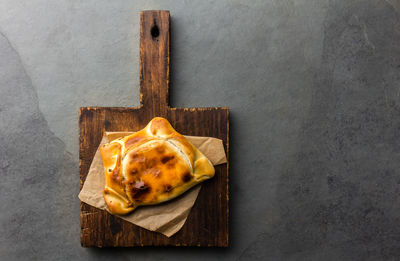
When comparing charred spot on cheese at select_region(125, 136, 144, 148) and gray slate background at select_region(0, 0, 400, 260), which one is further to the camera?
gray slate background at select_region(0, 0, 400, 260)

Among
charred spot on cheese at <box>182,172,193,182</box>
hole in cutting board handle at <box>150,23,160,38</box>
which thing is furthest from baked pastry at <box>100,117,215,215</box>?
hole in cutting board handle at <box>150,23,160,38</box>

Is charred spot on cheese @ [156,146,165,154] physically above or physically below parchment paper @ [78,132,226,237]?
above

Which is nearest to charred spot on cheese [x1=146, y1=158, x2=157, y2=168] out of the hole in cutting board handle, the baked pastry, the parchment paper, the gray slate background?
the baked pastry

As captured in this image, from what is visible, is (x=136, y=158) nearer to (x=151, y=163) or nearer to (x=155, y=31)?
(x=151, y=163)

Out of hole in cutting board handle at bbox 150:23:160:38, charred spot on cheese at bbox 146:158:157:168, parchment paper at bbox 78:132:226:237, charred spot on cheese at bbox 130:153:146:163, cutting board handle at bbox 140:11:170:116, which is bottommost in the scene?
parchment paper at bbox 78:132:226:237

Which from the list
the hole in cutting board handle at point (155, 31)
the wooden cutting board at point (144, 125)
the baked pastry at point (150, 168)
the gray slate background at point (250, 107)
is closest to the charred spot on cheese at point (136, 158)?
the baked pastry at point (150, 168)

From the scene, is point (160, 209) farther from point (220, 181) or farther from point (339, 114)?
point (339, 114)

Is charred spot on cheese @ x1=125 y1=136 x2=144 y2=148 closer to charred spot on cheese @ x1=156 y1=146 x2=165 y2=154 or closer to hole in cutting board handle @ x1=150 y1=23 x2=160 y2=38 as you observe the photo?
charred spot on cheese @ x1=156 y1=146 x2=165 y2=154
